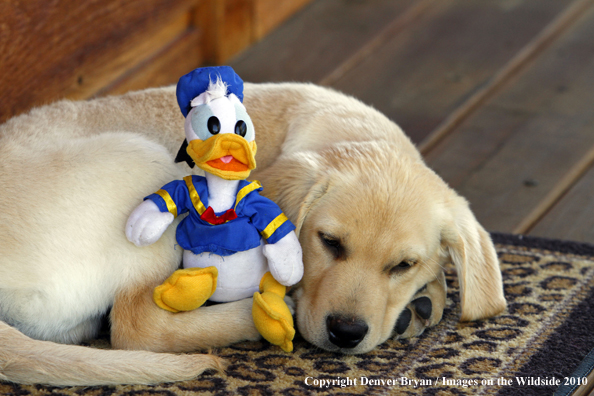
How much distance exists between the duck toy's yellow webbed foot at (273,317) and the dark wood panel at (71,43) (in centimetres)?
180

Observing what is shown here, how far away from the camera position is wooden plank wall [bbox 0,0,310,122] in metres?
3.42

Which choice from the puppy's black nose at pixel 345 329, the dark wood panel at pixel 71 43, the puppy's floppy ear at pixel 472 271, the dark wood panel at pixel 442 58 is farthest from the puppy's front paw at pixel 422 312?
the dark wood panel at pixel 71 43

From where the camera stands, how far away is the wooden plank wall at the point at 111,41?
3416 millimetres

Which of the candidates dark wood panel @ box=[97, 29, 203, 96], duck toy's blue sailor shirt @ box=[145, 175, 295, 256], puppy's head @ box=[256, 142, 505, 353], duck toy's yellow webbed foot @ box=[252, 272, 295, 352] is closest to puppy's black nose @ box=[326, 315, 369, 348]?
puppy's head @ box=[256, 142, 505, 353]

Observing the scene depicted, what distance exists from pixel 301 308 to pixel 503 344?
0.78 meters

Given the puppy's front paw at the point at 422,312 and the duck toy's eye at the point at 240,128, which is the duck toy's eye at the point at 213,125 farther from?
the puppy's front paw at the point at 422,312

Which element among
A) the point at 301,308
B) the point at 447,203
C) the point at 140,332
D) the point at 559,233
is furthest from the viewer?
the point at 559,233

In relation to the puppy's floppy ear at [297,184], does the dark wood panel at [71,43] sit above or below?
above

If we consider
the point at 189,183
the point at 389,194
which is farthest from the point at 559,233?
the point at 189,183

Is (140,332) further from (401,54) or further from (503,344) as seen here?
(401,54)

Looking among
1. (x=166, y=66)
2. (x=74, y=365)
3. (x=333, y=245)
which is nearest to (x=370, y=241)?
(x=333, y=245)

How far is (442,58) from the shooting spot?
221 inches

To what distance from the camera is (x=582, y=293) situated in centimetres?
294

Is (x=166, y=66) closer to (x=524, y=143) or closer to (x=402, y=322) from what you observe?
(x=524, y=143)
